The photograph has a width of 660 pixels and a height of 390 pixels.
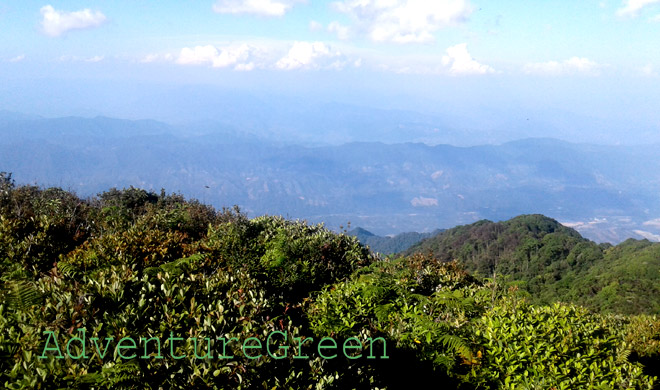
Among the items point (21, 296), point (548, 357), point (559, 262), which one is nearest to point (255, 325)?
point (21, 296)

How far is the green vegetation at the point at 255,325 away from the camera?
A: 3381mm

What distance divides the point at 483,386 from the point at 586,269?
4679cm

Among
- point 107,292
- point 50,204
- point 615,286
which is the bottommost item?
point 615,286

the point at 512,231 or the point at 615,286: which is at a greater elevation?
the point at 512,231

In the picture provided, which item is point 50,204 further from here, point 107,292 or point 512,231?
point 512,231

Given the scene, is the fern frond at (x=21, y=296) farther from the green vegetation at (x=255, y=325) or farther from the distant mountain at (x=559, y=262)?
the distant mountain at (x=559, y=262)

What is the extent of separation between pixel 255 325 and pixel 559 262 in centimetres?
5309

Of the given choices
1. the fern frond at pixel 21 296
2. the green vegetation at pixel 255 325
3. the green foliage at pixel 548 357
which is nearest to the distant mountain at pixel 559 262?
the green vegetation at pixel 255 325

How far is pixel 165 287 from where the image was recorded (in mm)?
4422

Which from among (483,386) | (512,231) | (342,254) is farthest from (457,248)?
(483,386)

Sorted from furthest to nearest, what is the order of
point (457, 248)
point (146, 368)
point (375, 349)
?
point (457, 248) < point (375, 349) < point (146, 368)

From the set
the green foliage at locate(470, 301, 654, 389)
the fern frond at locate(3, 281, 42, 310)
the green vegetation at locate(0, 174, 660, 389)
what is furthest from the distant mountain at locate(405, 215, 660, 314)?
the fern frond at locate(3, 281, 42, 310)

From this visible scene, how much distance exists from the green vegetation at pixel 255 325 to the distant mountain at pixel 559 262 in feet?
24.7

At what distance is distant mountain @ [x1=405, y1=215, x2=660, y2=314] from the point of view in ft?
102
